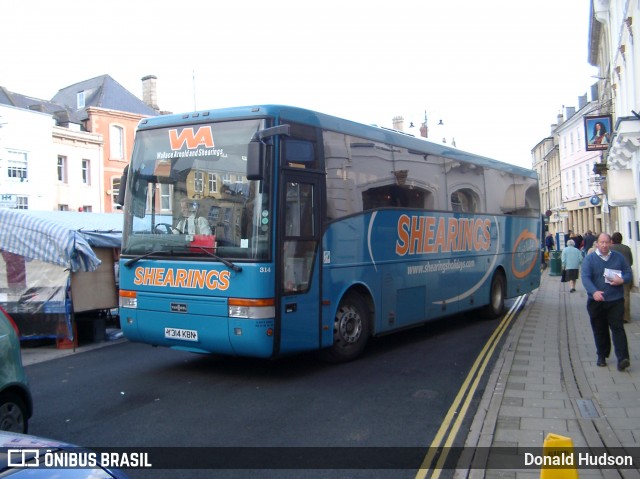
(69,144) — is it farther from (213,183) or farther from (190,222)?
(213,183)

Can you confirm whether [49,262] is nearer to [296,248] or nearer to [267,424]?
[296,248]

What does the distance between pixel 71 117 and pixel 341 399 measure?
130 ft

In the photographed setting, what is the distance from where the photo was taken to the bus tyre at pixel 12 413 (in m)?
5.00

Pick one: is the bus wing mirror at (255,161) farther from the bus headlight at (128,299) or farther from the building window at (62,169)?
the building window at (62,169)

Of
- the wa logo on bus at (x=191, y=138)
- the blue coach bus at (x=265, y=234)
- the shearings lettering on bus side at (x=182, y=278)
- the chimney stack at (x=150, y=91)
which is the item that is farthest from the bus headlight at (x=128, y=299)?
the chimney stack at (x=150, y=91)

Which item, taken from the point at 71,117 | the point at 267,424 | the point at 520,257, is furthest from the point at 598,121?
the point at 71,117

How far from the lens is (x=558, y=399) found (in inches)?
275

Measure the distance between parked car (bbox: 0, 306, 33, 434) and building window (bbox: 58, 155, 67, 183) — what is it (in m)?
35.9

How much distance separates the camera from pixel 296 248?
25.5 ft

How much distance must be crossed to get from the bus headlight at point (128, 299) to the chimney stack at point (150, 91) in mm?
43278

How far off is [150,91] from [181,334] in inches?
1786

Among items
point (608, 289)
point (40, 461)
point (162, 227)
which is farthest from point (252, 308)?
point (608, 289)

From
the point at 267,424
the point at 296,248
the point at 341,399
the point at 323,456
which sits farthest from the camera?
the point at 296,248

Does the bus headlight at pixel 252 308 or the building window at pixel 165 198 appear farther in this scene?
the building window at pixel 165 198
